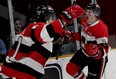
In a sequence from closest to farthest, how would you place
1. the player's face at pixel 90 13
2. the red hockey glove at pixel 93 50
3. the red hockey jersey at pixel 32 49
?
the red hockey jersey at pixel 32 49, the red hockey glove at pixel 93 50, the player's face at pixel 90 13

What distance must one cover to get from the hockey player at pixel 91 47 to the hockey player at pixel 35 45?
0.67 metres

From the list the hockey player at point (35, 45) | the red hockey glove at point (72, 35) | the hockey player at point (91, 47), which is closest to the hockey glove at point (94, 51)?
the hockey player at point (91, 47)

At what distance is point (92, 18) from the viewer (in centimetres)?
362

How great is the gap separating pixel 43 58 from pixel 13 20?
4.84ft

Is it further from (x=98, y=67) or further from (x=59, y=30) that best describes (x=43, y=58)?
(x=98, y=67)

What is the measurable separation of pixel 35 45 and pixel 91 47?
0.80 metres

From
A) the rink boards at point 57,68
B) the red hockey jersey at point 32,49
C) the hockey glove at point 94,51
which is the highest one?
the red hockey jersey at point 32,49

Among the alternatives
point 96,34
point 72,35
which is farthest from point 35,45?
point 72,35

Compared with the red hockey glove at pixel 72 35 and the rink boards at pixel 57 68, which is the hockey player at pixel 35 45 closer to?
the red hockey glove at pixel 72 35

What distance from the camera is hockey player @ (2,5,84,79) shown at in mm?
2799

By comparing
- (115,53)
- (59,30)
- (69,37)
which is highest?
(59,30)

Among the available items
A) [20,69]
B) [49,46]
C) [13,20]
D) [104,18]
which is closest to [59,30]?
[49,46]

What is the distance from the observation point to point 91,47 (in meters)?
3.50

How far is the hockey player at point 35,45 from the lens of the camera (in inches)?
110
